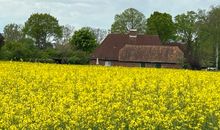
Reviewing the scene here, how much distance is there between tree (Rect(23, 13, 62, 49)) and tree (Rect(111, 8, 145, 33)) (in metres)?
9.42

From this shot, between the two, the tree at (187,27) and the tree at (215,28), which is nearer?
the tree at (215,28)

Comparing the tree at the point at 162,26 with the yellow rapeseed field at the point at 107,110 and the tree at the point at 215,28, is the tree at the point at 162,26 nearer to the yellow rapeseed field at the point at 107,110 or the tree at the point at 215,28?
the tree at the point at 215,28

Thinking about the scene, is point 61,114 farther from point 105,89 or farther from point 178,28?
point 178,28

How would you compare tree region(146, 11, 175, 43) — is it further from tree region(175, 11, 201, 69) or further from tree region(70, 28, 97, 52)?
tree region(70, 28, 97, 52)

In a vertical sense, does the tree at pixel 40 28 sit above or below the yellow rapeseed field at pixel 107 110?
above

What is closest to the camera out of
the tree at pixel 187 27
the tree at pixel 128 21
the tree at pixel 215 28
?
the tree at pixel 215 28

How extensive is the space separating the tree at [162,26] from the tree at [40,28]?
1446 centimetres

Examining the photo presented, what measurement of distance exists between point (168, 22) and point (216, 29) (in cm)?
1808

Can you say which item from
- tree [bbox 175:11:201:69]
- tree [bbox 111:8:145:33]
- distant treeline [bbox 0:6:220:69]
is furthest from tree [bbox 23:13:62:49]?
tree [bbox 175:11:201:69]

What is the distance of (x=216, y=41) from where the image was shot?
2557 inches

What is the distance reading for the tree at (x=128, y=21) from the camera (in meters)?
89.3

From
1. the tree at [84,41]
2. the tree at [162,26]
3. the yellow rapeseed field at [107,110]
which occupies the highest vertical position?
the tree at [162,26]

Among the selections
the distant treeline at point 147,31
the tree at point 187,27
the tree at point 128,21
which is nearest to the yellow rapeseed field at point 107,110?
the distant treeline at point 147,31

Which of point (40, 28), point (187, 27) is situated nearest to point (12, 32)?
point (40, 28)
